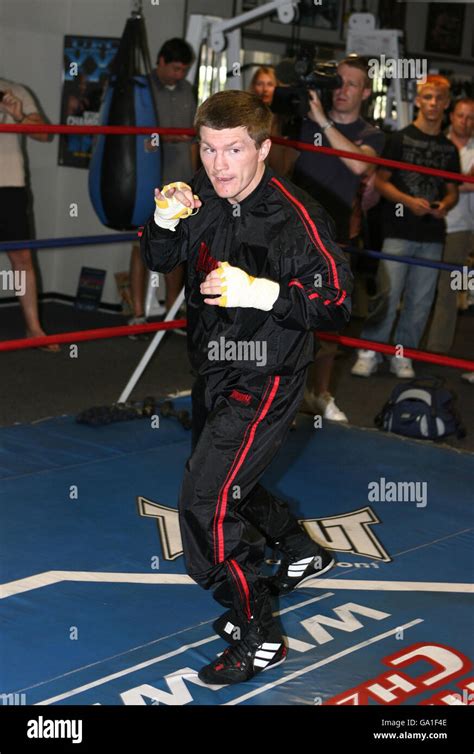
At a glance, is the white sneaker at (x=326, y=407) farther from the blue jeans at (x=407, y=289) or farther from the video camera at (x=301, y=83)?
the video camera at (x=301, y=83)

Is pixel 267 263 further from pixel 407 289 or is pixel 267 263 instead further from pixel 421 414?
pixel 407 289

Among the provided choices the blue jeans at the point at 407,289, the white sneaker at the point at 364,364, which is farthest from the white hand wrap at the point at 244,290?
the white sneaker at the point at 364,364

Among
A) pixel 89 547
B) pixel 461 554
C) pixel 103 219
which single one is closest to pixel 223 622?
pixel 89 547

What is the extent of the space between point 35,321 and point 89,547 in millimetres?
2581

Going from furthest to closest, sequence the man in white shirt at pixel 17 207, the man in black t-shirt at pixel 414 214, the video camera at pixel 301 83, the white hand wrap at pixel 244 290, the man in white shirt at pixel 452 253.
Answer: the man in white shirt at pixel 452 253 → the man in white shirt at pixel 17 207 → the man in black t-shirt at pixel 414 214 → the video camera at pixel 301 83 → the white hand wrap at pixel 244 290

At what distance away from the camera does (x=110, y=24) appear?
21.3 ft

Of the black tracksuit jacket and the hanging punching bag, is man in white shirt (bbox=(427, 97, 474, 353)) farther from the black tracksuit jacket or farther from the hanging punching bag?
the black tracksuit jacket

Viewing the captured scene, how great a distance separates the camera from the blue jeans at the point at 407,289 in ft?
A: 17.7

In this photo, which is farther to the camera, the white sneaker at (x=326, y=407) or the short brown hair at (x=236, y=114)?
the white sneaker at (x=326, y=407)

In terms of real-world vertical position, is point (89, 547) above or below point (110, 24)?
below

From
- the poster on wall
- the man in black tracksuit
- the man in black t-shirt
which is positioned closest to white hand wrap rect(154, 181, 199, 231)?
the man in black tracksuit

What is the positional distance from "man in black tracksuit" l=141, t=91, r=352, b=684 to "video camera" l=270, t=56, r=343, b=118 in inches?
76.7

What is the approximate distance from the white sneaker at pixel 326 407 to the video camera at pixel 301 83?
1196mm
